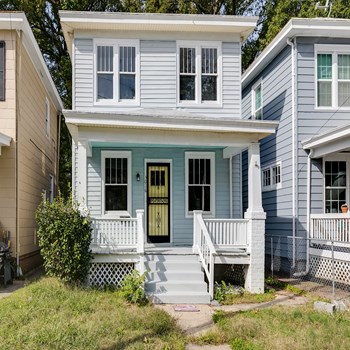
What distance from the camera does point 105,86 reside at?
10562 millimetres

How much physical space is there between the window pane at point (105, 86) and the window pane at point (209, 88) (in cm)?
239

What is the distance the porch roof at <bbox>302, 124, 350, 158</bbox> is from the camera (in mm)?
9031

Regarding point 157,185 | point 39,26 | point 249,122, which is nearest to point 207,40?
point 249,122

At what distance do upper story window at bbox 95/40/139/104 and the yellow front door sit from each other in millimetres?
1923

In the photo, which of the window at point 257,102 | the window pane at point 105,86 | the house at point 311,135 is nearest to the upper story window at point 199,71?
the window pane at point 105,86

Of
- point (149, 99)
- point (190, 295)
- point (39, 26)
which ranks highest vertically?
point (39, 26)

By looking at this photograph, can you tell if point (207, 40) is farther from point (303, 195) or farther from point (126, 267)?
point (126, 267)

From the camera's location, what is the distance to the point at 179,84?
1082 cm

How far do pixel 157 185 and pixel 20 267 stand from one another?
12.6 feet

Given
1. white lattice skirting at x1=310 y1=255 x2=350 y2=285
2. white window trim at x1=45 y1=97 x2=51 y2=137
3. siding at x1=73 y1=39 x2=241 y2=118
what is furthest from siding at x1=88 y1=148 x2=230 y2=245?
white window trim at x1=45 y1=97 x2=51 y2=137

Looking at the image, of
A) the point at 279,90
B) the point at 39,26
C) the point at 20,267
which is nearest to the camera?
the point at 20,267

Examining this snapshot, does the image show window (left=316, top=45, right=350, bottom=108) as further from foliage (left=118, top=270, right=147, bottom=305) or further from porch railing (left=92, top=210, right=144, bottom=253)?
foliage (left=118, top=270, right=147, bottom=305)

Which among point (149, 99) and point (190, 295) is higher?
point (149, 99)

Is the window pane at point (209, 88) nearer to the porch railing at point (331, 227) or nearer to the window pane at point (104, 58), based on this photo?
the window pane at point (104, 58)
